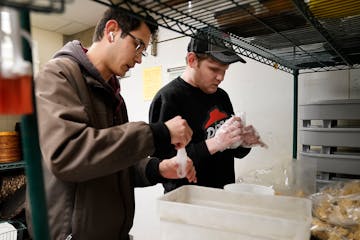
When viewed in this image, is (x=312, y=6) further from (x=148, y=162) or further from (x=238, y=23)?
(x=148, y=162)

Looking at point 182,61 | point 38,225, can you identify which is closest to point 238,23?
point 38,225

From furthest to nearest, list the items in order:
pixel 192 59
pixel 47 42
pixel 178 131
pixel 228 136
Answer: pixel 47 42 → pixel 192 59 → pixel 228 136 → pixel 178 131

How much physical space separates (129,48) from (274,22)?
0.47m

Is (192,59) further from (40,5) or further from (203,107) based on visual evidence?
(40,5)

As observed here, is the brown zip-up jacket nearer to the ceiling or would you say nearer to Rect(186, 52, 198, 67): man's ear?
Rect(186, 52, 198, 67): man's ear

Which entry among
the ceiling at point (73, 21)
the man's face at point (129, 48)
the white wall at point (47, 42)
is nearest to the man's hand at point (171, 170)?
the man's face at point (129, 48)

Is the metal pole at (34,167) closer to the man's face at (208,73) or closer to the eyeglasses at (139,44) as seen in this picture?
Result: the eyeglasses at (139,44)

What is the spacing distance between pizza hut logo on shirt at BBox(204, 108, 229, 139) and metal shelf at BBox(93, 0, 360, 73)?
1.16 ft

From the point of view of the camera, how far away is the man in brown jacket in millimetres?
657

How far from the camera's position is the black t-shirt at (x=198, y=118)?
132 centimetres

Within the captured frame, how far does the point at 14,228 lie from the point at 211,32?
6.64 ft

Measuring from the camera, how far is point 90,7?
2625mm

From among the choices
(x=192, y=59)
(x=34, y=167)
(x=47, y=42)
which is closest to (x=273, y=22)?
(x=192, y=59)

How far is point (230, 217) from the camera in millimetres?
646
